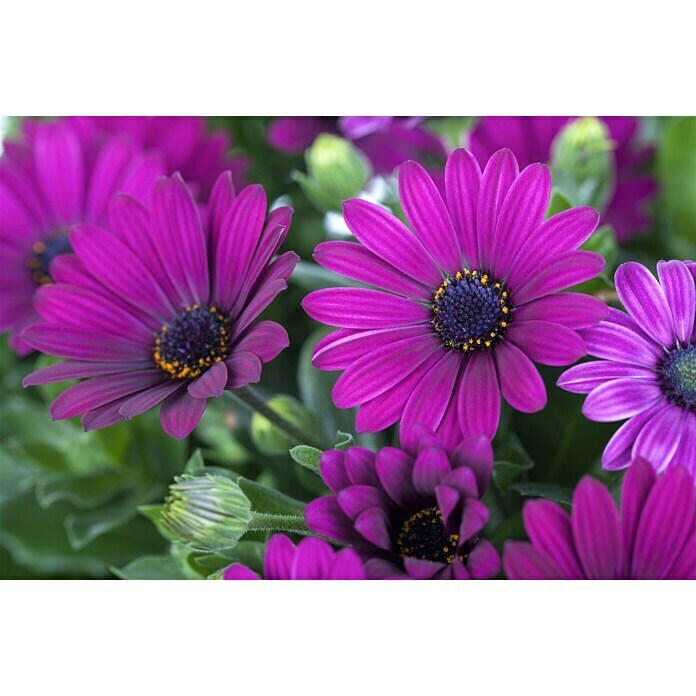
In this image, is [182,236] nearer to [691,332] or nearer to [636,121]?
[691,332]

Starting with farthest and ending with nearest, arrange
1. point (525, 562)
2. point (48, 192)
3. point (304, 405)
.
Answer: point (48, 192) < point (304, 405) < point (525, 562)

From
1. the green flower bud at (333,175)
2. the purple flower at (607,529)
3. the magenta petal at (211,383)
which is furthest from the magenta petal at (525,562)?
the green flower bud at (333,175)

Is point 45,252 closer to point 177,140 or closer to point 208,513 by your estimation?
point 177,140

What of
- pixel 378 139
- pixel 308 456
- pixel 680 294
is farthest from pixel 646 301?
pixel 378 139

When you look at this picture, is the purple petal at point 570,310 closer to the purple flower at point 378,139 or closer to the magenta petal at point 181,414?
the magenta petal at point 181,414

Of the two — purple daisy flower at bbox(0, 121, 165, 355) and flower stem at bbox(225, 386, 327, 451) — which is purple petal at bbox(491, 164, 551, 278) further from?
purple daisy flower at bbox(0, 121, 165, 355)

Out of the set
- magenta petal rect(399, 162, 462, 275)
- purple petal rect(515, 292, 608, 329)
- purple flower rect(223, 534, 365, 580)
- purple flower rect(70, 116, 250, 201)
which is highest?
purple flower rect(70, 116, 250, 201)

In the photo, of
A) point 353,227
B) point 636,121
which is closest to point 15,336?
point 353,227

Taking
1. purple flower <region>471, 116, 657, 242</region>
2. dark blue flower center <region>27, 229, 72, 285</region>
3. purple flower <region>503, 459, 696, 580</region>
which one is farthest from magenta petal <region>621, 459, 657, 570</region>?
dark blue flower center <region>27, 229, 72, 285</region>
